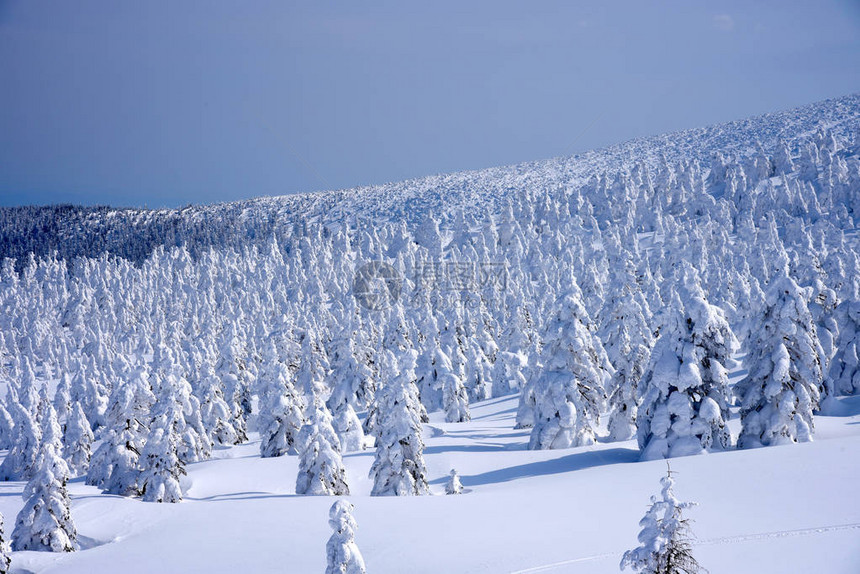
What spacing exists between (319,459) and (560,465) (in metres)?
11.7

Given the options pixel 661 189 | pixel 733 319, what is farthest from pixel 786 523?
pixel 661 189

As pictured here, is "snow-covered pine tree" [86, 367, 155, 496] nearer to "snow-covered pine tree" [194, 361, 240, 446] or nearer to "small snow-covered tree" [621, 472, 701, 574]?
"snow-covered pine tree" [194, 361, 240, 446]

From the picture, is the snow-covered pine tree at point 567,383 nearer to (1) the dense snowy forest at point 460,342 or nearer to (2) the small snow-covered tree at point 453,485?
(1) the dense snowy forest at point 460,342

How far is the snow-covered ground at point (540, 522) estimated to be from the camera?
1454cm

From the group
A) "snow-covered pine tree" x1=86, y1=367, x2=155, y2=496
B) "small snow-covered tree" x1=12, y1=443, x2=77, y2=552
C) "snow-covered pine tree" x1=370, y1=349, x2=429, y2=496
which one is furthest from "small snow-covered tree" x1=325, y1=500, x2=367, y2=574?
"snow-covered pine tree" x1=86, y1=367, x2=155, y2=496

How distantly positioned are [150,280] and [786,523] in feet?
577

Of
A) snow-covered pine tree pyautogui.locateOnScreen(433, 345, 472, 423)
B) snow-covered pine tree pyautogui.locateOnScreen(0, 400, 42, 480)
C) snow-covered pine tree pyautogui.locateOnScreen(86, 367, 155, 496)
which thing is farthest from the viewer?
snow-covered pine tree pyautogui.locateOnScreen(433, 345, 472, 423)

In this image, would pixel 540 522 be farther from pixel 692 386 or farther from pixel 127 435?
pixel 127 435

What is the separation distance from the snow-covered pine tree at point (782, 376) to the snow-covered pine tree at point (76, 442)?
165ft

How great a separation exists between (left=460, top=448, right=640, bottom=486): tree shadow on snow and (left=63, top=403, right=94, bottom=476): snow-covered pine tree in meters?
37.4

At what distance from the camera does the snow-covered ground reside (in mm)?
14539

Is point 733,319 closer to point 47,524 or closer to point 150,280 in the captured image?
point 47,524

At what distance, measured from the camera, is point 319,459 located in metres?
28.8

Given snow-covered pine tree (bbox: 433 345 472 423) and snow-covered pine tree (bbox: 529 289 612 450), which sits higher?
snow-covered pine tree (bbox: 529 289 612 450)
